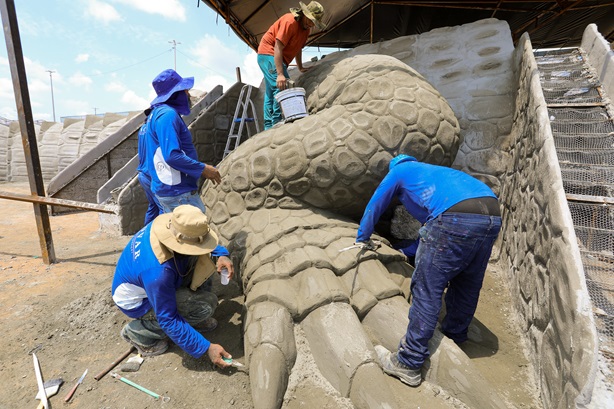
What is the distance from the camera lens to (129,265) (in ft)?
6.86

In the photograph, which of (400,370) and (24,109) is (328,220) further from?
(24,109)

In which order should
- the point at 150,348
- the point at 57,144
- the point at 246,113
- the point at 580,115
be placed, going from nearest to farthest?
the point at 150,348 → the point at 580,115 → the point at 246,113 → the point at 57,144

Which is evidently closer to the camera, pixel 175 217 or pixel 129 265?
pixel 175 217

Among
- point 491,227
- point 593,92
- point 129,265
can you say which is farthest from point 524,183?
point 129,265

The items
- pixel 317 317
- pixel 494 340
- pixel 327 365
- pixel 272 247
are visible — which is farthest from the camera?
pixel 272 247

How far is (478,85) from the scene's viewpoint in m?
3.90

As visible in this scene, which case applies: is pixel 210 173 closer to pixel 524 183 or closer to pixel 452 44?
pixel 524 183

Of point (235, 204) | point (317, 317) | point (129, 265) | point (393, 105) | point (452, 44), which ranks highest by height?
point (452, 44)

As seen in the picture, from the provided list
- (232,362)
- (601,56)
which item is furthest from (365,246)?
(601,56)

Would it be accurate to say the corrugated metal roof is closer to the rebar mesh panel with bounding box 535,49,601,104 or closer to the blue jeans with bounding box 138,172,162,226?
the rebar mesh panel with bounding box 535,49,601,104

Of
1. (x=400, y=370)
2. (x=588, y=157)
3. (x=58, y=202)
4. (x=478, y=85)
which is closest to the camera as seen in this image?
(x=400, y=370)

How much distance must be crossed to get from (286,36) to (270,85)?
57 centimetres

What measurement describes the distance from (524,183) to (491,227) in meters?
1.26

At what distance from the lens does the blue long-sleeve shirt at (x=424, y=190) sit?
1.94 m
